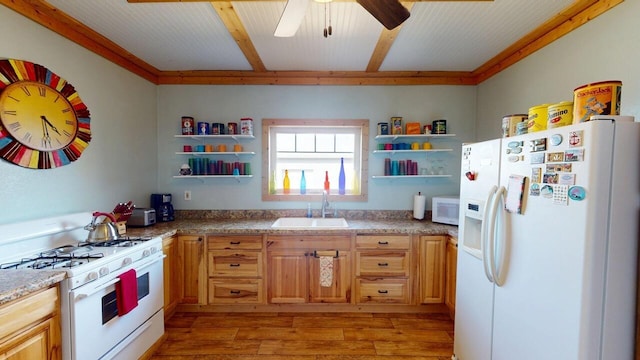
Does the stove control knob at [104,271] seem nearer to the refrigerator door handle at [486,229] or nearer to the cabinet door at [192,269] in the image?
the cabinet door at [192,269]

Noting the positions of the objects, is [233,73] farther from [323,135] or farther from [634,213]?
[634,213]

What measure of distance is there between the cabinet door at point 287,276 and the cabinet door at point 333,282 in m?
0.07

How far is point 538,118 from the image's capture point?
130 centimetres

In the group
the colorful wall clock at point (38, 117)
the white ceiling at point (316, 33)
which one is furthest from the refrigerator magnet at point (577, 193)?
the colorful wall clock at point (38, 117)

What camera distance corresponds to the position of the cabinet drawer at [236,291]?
2.47 meters

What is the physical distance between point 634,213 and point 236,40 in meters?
2.57

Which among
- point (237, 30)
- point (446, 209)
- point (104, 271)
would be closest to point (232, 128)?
point (237, 30)

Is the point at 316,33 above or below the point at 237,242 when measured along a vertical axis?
above

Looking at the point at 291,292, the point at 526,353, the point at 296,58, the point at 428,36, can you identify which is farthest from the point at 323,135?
the point at 526,353

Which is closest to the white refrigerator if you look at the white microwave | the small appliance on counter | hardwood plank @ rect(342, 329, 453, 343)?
hardwood plank @ rect(342, 329, 453, 343)

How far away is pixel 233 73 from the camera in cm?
287

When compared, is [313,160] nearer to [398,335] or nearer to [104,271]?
[398,335]

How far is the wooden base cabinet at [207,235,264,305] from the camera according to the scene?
2471 millimetres

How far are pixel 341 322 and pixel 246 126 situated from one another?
2.17 meters
